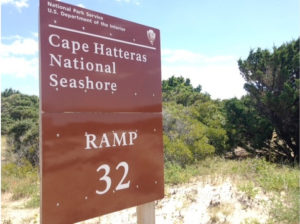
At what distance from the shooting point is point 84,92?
1.78 metres

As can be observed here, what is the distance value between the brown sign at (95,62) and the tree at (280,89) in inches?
316

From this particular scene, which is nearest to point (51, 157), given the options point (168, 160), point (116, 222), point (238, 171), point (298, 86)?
point (116, 222)

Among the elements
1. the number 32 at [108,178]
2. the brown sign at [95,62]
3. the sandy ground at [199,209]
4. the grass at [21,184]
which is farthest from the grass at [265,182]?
the grass at [21,184]

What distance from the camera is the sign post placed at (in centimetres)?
163

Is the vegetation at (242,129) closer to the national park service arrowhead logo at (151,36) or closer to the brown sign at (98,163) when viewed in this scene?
the brown sign at (98,163)

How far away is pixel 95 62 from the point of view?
1866 mm

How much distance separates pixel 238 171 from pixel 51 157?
4.79 metres

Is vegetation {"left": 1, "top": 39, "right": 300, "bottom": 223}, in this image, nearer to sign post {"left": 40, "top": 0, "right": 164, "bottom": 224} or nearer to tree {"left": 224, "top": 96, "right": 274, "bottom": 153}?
tree {"left": 224, "top": 96, "right": 274, "bottom": 153}

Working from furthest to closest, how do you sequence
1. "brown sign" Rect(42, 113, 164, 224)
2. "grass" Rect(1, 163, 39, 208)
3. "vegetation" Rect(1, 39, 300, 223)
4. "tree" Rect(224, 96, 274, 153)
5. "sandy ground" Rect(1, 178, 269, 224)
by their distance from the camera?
"tree" Rect(224, 96, 274, 153) → "vegetation" Rect(1, 39, 300, 223) → "grass" Rect(1, 163, 39, 208) → "sandy ground" Rect(1, 178, 269, 224) → "brown sign" Rect(42, 113, 164, 224)

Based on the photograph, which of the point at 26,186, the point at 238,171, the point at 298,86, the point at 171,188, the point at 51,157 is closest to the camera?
the point at 51,157

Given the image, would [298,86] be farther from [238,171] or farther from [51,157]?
[51,157]

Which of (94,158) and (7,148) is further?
(7,148)

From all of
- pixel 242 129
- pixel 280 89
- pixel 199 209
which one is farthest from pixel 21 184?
pixel 280 89

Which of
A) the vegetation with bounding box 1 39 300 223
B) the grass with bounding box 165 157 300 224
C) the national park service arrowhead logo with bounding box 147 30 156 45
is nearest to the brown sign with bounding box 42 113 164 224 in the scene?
the national park service arrowhead logo with bounding box 147 30 156 45
